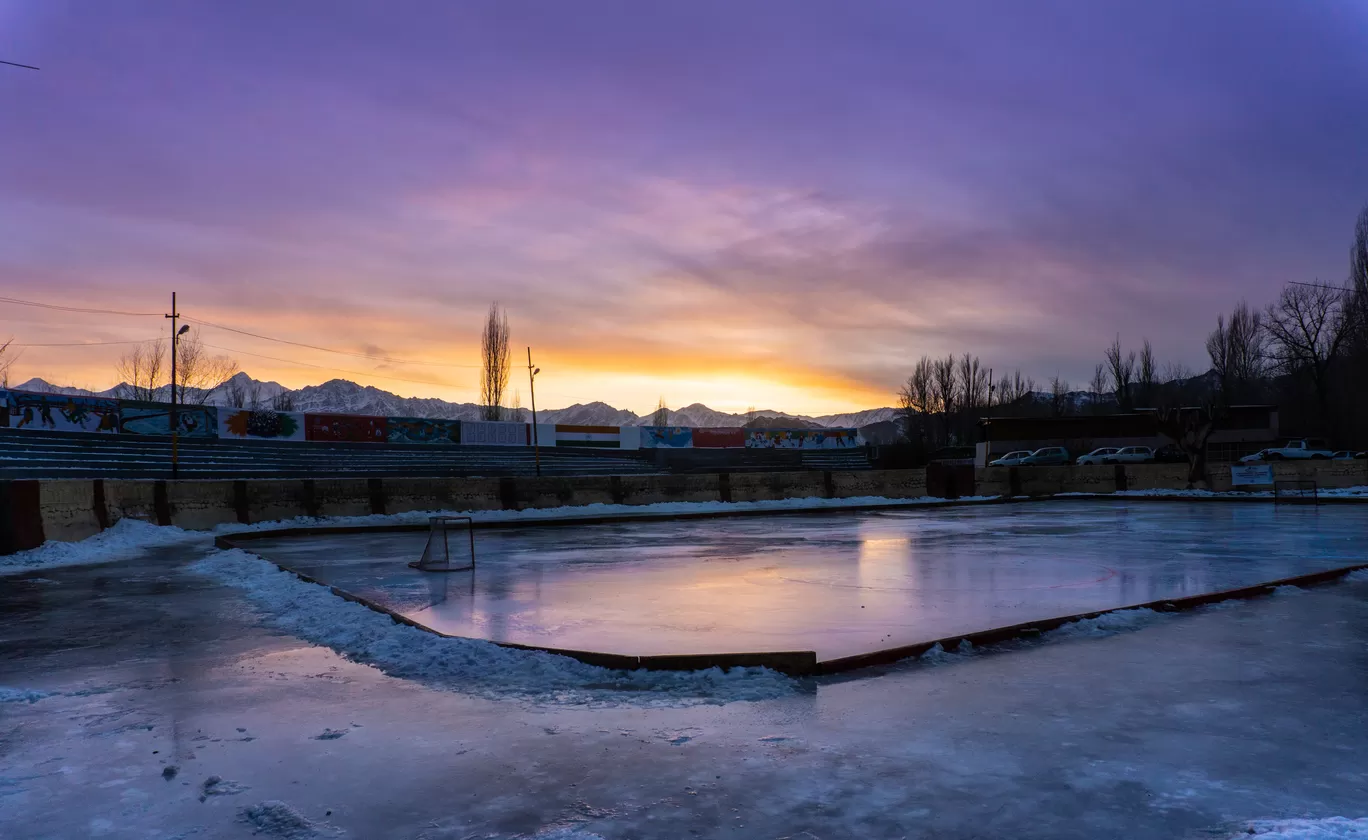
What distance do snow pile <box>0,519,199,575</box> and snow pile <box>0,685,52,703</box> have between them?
416 inches

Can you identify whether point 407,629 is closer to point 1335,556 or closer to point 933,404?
point 1335,556

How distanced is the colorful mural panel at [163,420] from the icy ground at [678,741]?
47.8 metres

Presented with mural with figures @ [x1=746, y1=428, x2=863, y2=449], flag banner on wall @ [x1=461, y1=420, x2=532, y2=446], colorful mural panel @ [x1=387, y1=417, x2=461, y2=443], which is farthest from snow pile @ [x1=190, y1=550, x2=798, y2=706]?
mural with figures @ [x1=746, y1=428, x2=863, y2=449]

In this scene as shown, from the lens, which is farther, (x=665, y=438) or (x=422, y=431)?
(x=665, y=438)

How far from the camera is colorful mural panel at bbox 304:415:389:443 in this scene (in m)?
63.0

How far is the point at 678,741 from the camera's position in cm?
546

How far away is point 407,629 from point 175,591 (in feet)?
19.7

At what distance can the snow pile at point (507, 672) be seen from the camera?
6570mm

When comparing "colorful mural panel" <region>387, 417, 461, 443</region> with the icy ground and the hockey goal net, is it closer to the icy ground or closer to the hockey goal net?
the hockey goal net

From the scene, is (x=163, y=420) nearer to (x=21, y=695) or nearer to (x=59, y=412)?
(x=59, y=412)

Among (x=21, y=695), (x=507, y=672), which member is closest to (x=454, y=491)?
(x=21, y=695)

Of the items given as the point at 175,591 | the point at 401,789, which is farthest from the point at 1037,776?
the point at 175,591

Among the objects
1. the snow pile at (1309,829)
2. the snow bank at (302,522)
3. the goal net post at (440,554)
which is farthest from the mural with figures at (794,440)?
the snow pile at (1309,829)

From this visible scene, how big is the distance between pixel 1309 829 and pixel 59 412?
5713cm
